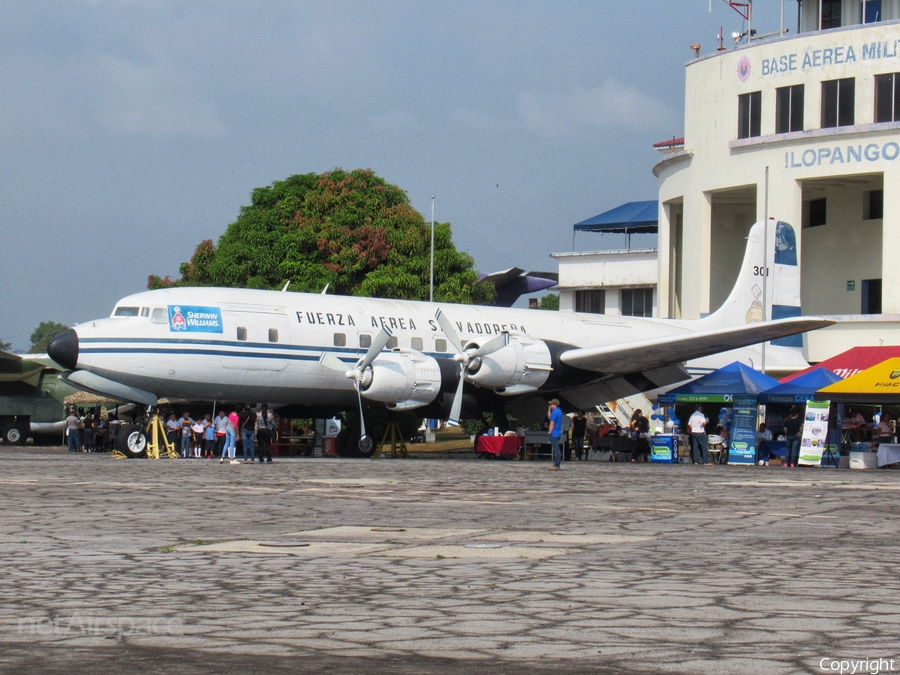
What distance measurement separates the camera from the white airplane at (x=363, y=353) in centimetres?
2292

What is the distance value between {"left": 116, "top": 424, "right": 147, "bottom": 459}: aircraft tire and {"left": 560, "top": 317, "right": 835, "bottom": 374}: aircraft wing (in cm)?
1000

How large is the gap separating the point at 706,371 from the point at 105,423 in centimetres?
1854

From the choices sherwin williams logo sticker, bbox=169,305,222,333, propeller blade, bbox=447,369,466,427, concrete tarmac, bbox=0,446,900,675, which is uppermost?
sherwin williams logo sticker, bbox=169,305,222,333

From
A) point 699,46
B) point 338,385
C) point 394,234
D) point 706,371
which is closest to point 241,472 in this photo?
point 338,385

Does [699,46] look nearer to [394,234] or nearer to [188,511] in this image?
[394,234]

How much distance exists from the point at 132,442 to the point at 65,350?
8.61 feet

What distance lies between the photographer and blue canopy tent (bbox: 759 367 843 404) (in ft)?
84.1

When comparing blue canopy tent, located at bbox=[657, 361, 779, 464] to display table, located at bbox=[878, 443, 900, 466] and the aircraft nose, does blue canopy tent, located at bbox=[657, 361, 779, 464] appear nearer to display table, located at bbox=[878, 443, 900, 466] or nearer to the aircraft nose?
display table, located at bbox=[878, 443, 900, 466]

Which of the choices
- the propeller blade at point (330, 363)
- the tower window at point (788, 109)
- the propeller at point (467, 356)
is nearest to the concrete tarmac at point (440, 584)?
the propeller blade at point (330, 363)

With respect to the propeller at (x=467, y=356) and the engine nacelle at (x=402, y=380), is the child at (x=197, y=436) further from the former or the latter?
the propeller at (x=467, y=356)

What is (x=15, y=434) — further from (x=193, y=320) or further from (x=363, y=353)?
(x=363, y=353)

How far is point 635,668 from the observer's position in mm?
4520

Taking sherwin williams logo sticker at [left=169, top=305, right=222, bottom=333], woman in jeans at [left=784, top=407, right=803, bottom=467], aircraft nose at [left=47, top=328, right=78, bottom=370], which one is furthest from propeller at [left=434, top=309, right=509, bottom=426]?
aircraft nose at [left=47, top=328, right=78, bottom=370]

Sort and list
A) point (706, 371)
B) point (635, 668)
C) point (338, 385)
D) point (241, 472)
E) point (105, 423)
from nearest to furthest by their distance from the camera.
A: 1. point (635, 668)
2. point (241, 472)
3. point (338, 385)
4. point (706, 371)
5. point (105, 423)
